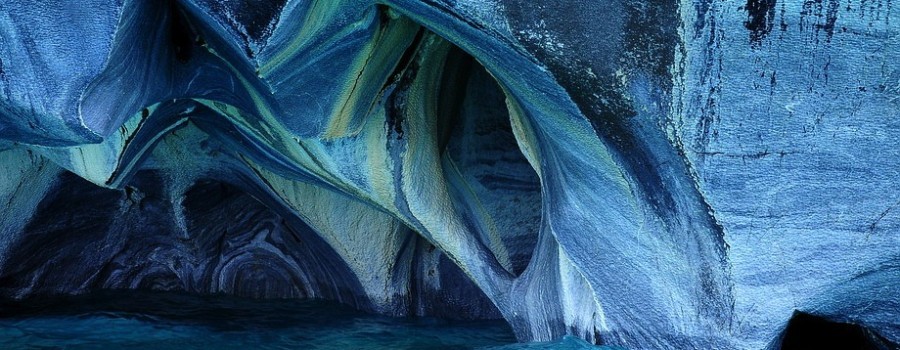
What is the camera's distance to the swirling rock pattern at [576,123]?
5.55 ft

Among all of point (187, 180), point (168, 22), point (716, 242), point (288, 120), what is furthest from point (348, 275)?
point (716, 242)

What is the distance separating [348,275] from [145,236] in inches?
23.0

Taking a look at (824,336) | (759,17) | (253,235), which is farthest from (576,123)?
(253,235)

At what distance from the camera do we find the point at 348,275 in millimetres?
2816

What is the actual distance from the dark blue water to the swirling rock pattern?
0.81ft

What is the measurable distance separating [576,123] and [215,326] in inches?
45.0

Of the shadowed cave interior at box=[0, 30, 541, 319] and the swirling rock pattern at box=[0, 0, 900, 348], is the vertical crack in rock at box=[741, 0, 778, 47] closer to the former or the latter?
the swirling rock pattern at box=[0, 0, 900, 348]

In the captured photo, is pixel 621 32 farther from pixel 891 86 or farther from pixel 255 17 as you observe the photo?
pixel 255 17

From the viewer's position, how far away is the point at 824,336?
7.13ft

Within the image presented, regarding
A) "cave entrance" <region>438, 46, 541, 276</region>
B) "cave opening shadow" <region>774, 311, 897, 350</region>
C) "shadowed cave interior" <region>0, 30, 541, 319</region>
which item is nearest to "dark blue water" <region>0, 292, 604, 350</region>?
"shadowed cave interior" <region>0, 30, 541, 319</region>

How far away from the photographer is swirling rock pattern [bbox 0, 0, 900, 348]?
5.55 ft

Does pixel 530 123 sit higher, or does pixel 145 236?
pixel 530 123

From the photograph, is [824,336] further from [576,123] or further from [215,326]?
[215,326]

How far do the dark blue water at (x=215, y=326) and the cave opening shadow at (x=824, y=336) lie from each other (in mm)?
619
